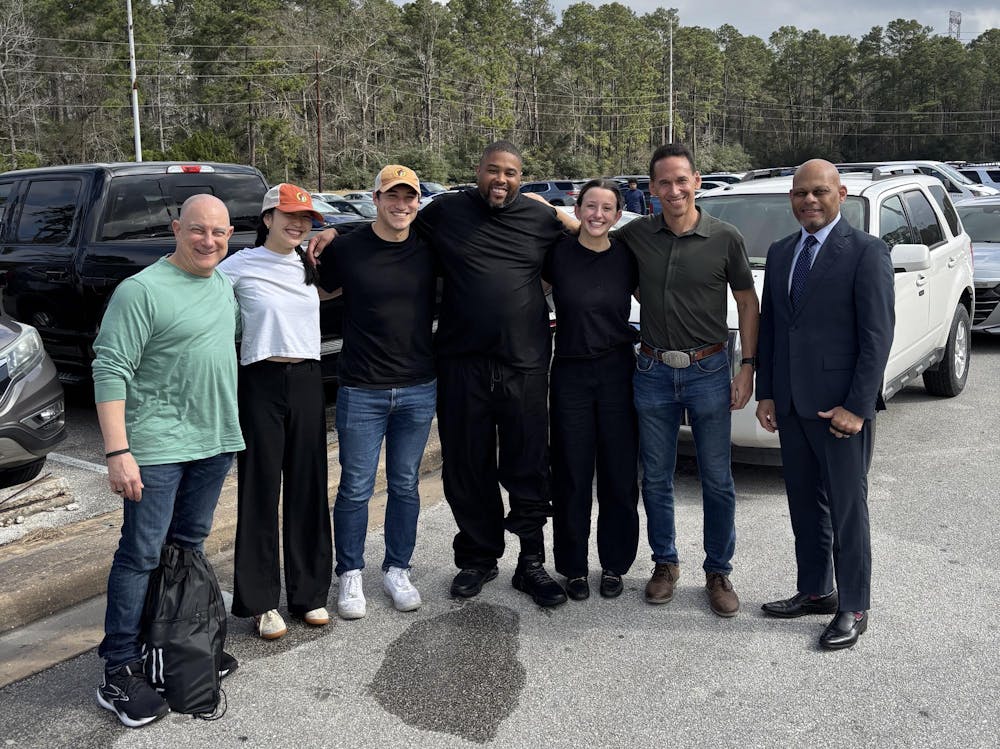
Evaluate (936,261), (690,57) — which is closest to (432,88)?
(690,57)

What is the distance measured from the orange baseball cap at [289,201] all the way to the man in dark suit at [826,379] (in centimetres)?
197

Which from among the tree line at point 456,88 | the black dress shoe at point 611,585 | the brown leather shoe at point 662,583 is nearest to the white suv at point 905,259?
the brown leather shoe at point 662,583

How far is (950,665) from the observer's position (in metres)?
3.51

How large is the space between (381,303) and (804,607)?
228cm

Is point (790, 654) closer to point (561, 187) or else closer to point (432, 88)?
point (561, 187)

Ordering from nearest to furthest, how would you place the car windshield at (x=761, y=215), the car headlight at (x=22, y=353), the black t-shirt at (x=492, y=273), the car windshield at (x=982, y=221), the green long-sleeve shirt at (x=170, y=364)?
the green long-sleeve shirt at (x=170, y=364) < the black t-shirt at (x=492, y=273) < the car headlight at (x=22, y=353) < the car windshield at (x=761, y=215) < the car windshield at (x=982, y=221)

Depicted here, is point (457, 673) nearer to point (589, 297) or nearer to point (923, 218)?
point (589, 297)

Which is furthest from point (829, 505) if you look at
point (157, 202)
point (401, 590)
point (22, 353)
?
point (157, 202)

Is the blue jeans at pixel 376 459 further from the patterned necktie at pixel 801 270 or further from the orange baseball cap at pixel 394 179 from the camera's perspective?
the patterned necktie at pixel 801 270

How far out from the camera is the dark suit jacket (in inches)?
140

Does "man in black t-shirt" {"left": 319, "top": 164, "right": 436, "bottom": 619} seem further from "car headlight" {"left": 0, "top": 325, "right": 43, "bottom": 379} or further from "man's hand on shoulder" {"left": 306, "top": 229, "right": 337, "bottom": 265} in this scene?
"car headlight" {"left": 0, "top": 325, "right": 43, "bottom": 379}

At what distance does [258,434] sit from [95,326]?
352 centimetres

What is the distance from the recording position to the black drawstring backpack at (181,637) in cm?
325

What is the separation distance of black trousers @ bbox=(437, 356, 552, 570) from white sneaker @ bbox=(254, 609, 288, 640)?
0.91 m
